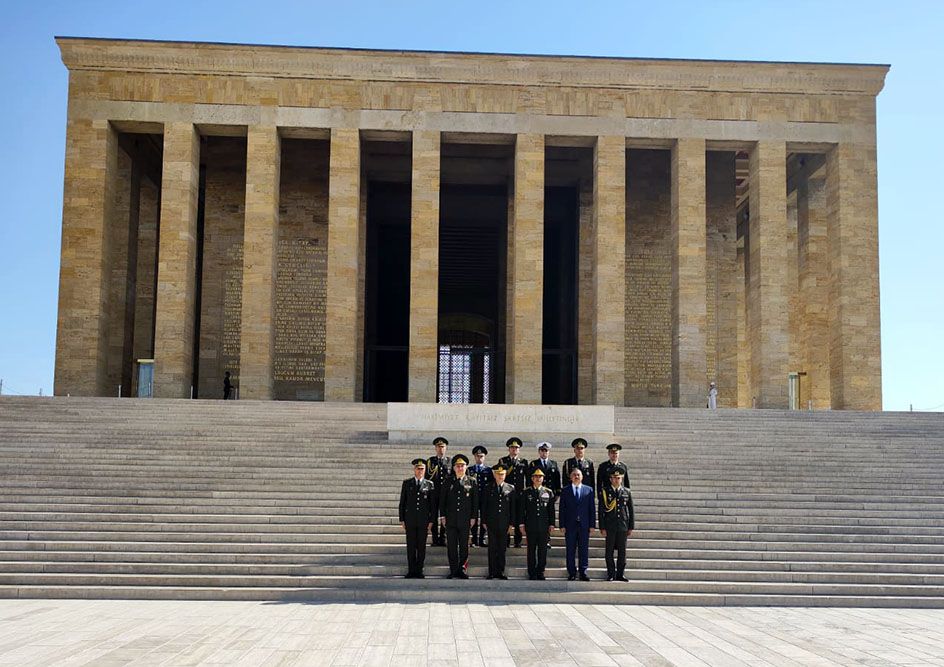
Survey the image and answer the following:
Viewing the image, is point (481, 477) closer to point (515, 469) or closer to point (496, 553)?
point (515, 469)

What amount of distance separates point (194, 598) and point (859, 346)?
64.2 ft

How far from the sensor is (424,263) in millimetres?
24500

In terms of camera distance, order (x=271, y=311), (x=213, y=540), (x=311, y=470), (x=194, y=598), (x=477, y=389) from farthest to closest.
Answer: (x=477, y=389)
(x=271, y=311)
(x=311, y=470)
(x=213, y=540)
(x=194, y=598)

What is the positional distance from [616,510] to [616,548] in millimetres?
421

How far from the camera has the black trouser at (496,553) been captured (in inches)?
399

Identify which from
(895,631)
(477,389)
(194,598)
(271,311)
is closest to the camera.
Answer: (895,631)

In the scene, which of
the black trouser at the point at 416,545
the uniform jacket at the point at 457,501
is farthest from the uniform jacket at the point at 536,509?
the black trouser at the point at 416,545

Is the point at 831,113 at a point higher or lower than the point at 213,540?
higher

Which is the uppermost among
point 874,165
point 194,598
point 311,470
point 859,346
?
point 874,165

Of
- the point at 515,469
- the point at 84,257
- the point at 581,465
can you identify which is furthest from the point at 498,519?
the point at 84,257

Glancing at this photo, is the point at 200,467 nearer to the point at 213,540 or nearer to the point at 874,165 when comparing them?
the point at 213,540

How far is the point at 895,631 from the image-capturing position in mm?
8219

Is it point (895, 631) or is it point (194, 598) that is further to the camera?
point (194, 598)

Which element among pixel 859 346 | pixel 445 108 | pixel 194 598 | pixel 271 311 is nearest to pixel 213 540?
pixel 194 598
